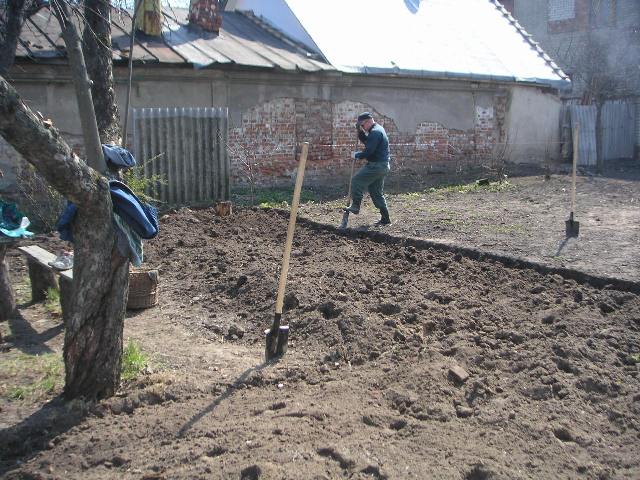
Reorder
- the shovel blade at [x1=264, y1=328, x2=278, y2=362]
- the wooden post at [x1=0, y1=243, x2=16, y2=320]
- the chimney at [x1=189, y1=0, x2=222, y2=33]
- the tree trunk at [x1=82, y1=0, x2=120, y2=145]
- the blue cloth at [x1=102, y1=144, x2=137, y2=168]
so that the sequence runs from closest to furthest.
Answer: the blue cloth at [x1=102, y1=144, x2=137, y2=168]
the shovel blade at [x1=264, y1=328, x2=278, y2=362]
the wooden post at [x1=0, y1=243, x2=16, y2=320]
the tree trunk at [x1=82, y1=0, x2=120, y2=145]
the chimney at [x1=189, y1=0, x2=222, y2=33]

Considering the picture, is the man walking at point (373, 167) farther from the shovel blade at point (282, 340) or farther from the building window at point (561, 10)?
the building window at point (561, 10)

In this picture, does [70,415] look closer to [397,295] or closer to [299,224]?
[397,295]

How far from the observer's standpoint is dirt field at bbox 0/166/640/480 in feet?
12.6

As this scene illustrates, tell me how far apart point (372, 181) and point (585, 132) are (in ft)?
43.6

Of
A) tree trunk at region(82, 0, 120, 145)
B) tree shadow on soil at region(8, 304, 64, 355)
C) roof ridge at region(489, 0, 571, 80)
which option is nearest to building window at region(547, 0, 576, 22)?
roof ridge at region(489, 0, 571, 80)

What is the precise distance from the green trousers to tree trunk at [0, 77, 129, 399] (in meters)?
6.05

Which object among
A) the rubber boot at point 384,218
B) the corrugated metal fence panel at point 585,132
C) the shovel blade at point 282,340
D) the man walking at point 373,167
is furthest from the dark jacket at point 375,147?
the corrugated metal fence panel at point 585,132

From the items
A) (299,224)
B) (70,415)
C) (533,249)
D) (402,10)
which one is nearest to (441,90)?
(402,10)

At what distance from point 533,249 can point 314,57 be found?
8.82m

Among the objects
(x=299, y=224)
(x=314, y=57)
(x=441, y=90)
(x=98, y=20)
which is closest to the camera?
(x=98, y=20)

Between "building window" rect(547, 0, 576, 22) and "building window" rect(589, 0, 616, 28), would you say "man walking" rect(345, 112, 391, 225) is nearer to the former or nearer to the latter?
"building window" rect(589, 0, 616, 28)

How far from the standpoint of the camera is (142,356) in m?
5.25

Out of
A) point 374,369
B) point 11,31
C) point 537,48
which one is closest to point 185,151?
point 11,31

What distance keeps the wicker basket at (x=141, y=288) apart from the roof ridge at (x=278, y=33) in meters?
9.50
